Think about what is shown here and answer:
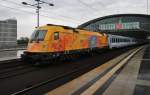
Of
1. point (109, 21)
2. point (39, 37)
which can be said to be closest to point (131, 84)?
point (39, 37)

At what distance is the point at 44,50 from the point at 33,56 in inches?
35.8

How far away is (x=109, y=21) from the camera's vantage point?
129 m

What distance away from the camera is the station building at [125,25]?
100500 mm

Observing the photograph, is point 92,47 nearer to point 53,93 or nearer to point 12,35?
point 53,93

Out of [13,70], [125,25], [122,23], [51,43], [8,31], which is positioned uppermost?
[122,23]

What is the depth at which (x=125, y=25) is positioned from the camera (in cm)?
10338

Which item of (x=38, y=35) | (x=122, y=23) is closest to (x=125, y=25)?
(x=122, y=23)

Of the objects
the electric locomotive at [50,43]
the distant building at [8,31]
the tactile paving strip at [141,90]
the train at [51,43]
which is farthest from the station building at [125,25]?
the tactile paving strip at [141,90]

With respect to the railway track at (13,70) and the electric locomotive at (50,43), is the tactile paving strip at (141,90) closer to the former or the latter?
the railway track at (13,70)

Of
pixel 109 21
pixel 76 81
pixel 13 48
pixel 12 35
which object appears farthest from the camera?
pixel 109 21

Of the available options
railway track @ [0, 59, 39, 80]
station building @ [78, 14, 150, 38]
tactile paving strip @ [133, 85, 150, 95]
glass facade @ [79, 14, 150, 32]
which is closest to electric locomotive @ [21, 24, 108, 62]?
railway track @ [0, 59, 39, 80]

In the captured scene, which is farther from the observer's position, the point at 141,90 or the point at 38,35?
the point at 38,35

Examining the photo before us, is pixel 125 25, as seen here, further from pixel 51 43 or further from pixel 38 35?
pixel 51 43

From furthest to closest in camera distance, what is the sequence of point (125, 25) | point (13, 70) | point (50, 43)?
point (125, 25) → point (50, 43) → point (13, 70)
